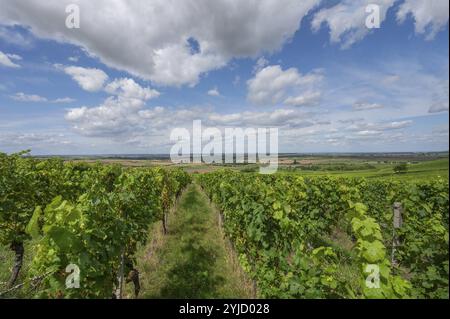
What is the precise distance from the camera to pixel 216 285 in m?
6.25

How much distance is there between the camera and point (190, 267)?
7250 millimetres

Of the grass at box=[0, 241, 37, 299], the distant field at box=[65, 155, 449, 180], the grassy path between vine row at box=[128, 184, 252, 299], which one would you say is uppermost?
the distant field at box=[65, 155, 449, 180]

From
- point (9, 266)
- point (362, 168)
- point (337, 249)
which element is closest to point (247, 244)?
point (337, 249)

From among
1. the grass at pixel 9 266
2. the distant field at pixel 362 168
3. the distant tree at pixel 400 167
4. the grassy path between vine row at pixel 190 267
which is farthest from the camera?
Result: the distant tree at pixel 400 167

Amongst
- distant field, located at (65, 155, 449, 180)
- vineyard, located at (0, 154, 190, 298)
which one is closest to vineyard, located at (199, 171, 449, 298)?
distant field, located at (65, 155, 449, 180)

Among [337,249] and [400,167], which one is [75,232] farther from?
[400,167]

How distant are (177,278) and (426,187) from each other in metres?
7.94

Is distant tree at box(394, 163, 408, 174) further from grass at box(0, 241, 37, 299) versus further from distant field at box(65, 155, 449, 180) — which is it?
grass at box(0, 241, 37, 299)

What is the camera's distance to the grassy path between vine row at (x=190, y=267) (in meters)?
5.96

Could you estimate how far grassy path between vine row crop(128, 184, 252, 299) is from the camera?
5.96 metres

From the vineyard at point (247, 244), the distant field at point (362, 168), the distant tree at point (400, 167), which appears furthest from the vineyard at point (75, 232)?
the distant tree at point (400, 167)

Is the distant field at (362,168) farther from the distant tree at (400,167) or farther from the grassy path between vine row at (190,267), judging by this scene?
the grassy path between vine row at (190,267)
